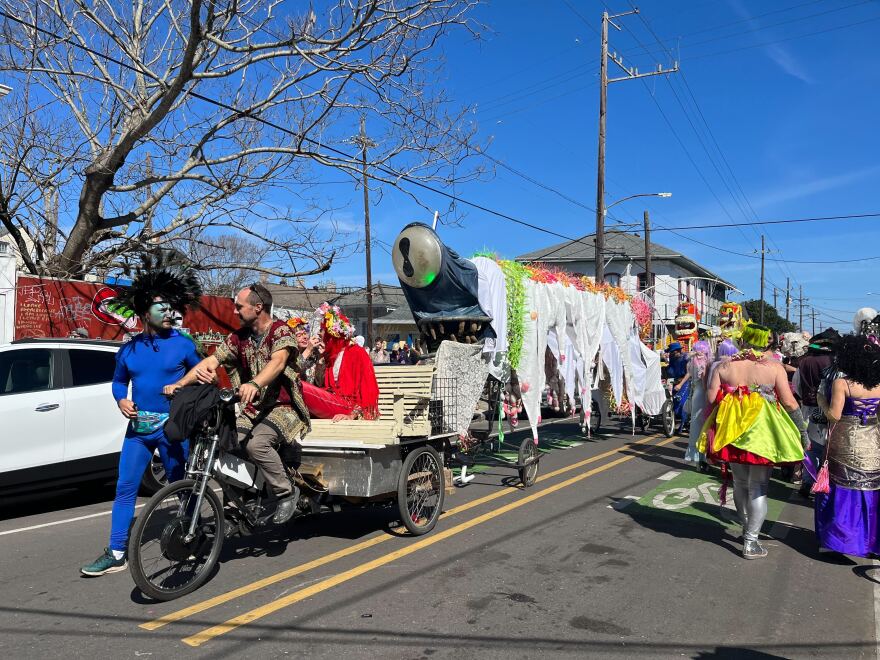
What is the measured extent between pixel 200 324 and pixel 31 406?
6.84 m

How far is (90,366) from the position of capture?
24.6ft

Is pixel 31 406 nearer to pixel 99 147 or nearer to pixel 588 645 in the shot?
pixel 588 645

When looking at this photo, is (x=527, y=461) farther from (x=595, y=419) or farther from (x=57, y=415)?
(x=595, y=419)

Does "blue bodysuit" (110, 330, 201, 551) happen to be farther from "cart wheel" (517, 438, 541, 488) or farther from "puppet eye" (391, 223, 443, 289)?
"cart wheel" (517, 438, 541, 488)

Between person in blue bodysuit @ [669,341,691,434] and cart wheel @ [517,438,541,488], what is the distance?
238 inches

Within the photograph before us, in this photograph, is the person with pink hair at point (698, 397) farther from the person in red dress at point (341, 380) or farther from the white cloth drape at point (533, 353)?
the person in red dress at point (341, 380)

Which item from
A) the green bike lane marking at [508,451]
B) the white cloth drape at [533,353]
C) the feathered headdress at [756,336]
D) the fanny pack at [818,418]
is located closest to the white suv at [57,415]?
the green bike lane marking at [508,451]

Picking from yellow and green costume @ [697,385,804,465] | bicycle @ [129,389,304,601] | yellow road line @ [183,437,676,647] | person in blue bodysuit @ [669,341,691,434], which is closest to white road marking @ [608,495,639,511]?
yellow road line @ [183,437,676,647]

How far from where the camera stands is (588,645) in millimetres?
3756

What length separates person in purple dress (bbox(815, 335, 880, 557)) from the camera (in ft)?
17.5

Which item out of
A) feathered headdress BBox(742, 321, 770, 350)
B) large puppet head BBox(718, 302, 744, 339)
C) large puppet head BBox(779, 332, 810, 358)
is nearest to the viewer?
feathered headdress BBox(742, 321, 770, 350)

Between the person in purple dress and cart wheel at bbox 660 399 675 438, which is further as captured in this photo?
cart wheel at bbox 660 399 675 438

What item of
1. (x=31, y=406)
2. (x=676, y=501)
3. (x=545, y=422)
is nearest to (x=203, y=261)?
(x=31, y=406)

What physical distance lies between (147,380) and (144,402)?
0.52 ft
